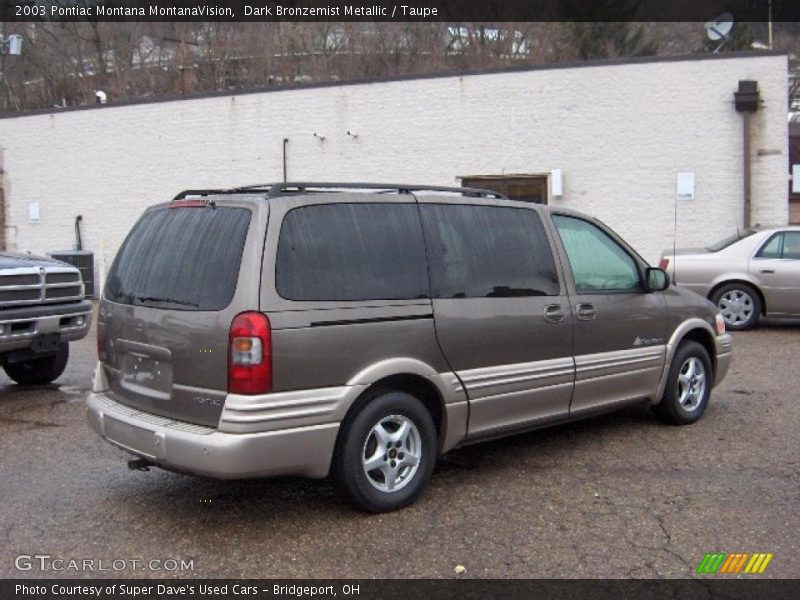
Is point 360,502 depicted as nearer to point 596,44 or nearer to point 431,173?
point 431,173

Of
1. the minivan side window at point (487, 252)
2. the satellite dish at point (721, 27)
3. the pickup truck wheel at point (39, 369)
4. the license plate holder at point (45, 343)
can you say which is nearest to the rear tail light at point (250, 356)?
the minivan side window at point (487, 252)

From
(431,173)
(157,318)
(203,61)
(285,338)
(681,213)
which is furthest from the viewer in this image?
(203,61)

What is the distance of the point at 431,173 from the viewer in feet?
50.8

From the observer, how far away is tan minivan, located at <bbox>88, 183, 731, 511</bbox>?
3.91 metres

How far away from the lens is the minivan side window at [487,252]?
4.71 m

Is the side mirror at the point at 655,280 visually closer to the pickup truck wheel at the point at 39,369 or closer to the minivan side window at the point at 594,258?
the minivan side window at the point at 594,258

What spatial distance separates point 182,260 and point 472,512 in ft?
6.99

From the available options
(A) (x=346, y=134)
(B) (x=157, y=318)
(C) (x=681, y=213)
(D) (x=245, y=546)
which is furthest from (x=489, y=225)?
(A) (x=346, y=134)

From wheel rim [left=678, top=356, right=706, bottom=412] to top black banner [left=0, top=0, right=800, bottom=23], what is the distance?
59.8 feet

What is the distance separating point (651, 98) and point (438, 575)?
12.4 meters

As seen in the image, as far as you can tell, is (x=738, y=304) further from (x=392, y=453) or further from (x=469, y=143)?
(x=392, y=453)

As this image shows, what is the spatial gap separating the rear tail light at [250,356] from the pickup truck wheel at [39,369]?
16.0 feet
